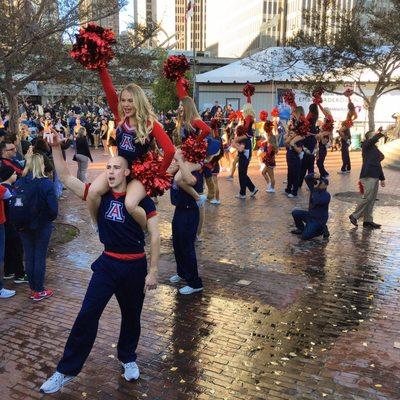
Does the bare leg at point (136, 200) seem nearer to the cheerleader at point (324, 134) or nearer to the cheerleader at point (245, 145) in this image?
the cheerleader at point (245, 145)

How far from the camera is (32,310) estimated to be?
5.21m

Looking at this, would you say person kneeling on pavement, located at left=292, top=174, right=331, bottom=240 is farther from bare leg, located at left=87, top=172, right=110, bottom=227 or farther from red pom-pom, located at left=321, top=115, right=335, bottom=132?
bare leg, located at left=87, top=172, right=110, bottom=227

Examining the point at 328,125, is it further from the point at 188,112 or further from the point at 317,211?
the point at 188,112

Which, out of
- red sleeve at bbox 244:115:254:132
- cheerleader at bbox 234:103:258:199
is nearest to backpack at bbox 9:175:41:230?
cheerleader at bbox 234:103:258:199

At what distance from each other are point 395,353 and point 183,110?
374 centimetres

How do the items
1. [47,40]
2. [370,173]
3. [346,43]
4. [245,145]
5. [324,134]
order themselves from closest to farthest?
[47,40] → [370,173] → [346,43] → [245,145] → [324,134]

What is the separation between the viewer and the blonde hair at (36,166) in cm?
520

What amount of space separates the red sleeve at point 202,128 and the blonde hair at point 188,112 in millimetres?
63

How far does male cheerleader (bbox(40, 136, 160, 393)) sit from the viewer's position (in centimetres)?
348

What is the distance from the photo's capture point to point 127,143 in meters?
3.62

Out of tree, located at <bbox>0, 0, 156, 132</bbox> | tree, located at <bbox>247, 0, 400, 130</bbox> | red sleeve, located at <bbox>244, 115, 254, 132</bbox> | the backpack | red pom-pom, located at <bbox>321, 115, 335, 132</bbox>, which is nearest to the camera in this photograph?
the backpack

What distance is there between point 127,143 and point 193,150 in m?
1.93

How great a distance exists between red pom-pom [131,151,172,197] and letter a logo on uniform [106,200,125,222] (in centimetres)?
24

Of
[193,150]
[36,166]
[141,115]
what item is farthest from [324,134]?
[141,115]
